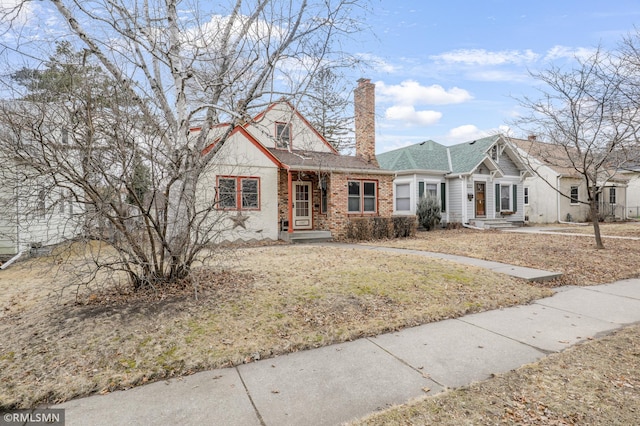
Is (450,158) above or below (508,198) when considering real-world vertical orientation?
above

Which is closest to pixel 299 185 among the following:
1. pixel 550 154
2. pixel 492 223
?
pixel 550 154

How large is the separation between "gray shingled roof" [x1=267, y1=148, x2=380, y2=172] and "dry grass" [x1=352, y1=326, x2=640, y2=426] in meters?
10.4

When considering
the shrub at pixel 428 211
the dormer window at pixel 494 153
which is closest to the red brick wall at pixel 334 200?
the shrub at pixel 428 211

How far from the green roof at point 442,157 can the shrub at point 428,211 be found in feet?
7.10

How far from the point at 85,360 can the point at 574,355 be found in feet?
15.9

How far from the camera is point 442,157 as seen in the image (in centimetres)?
2122

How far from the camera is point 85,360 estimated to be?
10.1 ft

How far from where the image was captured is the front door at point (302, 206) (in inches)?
588

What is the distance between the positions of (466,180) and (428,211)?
3.68 metres

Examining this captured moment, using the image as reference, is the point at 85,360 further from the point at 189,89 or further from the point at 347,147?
the point at 347,147

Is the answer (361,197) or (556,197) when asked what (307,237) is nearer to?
(361,197)

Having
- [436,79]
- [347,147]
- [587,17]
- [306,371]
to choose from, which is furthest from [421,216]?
[306,371]

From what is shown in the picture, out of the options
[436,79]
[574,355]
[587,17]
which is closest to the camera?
[574,355]

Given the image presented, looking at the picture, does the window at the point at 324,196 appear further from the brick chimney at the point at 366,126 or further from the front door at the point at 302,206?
the brick chimney at the point at 366,126
